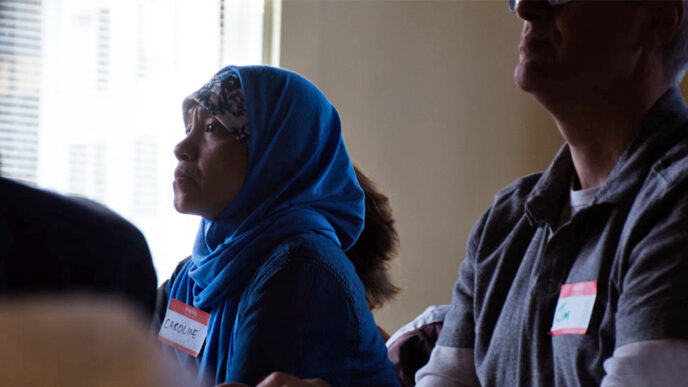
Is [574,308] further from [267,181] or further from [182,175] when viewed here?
[182,175]

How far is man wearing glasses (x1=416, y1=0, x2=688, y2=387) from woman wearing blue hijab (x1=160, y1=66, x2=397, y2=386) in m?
0.26

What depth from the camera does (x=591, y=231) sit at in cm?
107

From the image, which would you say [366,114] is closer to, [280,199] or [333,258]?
[280,199]

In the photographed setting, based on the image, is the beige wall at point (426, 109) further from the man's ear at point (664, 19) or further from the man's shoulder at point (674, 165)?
the man's shoulder at point (674, 165)

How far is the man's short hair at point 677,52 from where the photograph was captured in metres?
1.14

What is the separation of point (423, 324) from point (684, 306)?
107 centimetres

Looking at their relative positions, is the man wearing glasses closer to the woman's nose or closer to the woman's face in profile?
the woman's face in profile

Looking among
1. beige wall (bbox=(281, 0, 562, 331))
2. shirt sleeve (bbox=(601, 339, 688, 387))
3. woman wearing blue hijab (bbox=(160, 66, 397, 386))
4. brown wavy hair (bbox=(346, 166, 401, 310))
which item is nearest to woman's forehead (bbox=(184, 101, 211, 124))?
woman wearing blue hijab (bbox=(160, 66, 397, 386))

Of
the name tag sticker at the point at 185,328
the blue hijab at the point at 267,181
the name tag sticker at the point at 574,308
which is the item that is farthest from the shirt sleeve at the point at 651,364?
the name tag sticker at the point at 185,328

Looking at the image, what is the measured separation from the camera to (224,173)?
1.76 m

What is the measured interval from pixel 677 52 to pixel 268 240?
36.6 inches

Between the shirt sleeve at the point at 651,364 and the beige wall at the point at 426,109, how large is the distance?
8.14 feet

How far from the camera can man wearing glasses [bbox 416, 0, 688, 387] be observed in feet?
2.96

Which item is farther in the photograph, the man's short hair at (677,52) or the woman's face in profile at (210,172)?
the woman's face in profile at (210,172)
